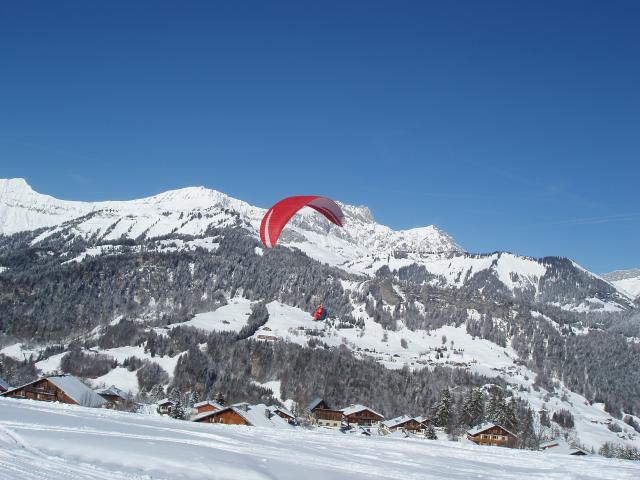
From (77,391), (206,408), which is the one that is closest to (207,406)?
(206,408)

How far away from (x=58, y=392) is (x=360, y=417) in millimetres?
55109

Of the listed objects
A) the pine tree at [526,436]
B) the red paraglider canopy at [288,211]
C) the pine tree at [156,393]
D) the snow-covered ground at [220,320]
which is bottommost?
the pine tree at [156,393]

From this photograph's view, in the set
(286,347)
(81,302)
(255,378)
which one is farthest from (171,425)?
(81,302)

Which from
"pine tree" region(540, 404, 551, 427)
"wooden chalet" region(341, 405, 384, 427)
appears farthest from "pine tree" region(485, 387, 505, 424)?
"pine tree" region(540, 404, 551, 427)

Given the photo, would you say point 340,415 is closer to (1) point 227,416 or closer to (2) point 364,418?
(2) point 364,418

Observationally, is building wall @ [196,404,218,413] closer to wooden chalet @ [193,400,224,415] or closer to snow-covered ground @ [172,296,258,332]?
wooden chalet @ [193,400,224,415]

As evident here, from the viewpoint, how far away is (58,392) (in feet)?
213

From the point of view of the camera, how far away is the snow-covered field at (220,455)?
15.3 meters

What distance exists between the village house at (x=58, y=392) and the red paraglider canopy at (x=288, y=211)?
45.5 metres

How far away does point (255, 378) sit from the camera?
139750 mm

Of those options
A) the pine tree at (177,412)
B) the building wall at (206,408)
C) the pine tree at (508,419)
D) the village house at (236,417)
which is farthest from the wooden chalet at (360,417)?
the village house at (236,417)

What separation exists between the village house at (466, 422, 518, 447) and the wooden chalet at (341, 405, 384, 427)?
898 inches

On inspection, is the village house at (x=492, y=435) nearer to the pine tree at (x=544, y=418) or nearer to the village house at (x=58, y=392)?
the pine tree at (x=544, y=418)

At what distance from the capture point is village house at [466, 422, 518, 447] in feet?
274
